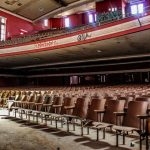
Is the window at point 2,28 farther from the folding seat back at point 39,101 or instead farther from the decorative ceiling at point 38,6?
the folding seat back at point 39,101

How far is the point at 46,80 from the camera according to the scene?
56.1 ft

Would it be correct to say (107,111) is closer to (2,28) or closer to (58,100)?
(58,100)

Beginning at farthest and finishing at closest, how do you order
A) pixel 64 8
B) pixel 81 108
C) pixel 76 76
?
pixel 64 8
pixel 76 76
pixel 81 108

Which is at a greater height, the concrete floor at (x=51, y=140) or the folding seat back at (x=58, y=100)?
the folding seat back at (x=58, y=100)

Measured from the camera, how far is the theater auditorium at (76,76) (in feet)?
11.3

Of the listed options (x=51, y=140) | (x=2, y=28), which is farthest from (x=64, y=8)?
(x=51, y=140)

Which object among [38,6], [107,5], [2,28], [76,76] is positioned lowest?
[76,76]

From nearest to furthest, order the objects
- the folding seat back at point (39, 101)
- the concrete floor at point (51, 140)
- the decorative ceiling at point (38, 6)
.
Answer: the concrete floor at point (51, 140) < the folding seat back at point (39, 101) < the decorative ceiling at point (38, 6)

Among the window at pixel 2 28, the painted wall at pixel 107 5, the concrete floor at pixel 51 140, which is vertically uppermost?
the painted wall at pixel 107 5

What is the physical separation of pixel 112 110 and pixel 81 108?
718 millimetres

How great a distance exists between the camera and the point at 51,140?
3.59 metres

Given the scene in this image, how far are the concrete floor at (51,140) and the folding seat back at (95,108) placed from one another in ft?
1.02

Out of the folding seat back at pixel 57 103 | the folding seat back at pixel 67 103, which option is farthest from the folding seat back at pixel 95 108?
the folding seat back at pixel 57 103

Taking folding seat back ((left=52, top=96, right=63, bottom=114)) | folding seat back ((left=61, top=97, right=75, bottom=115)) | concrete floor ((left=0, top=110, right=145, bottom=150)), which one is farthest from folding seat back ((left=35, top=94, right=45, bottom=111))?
concrete floor ((left=0, top=110, right=145, bottom=150))
